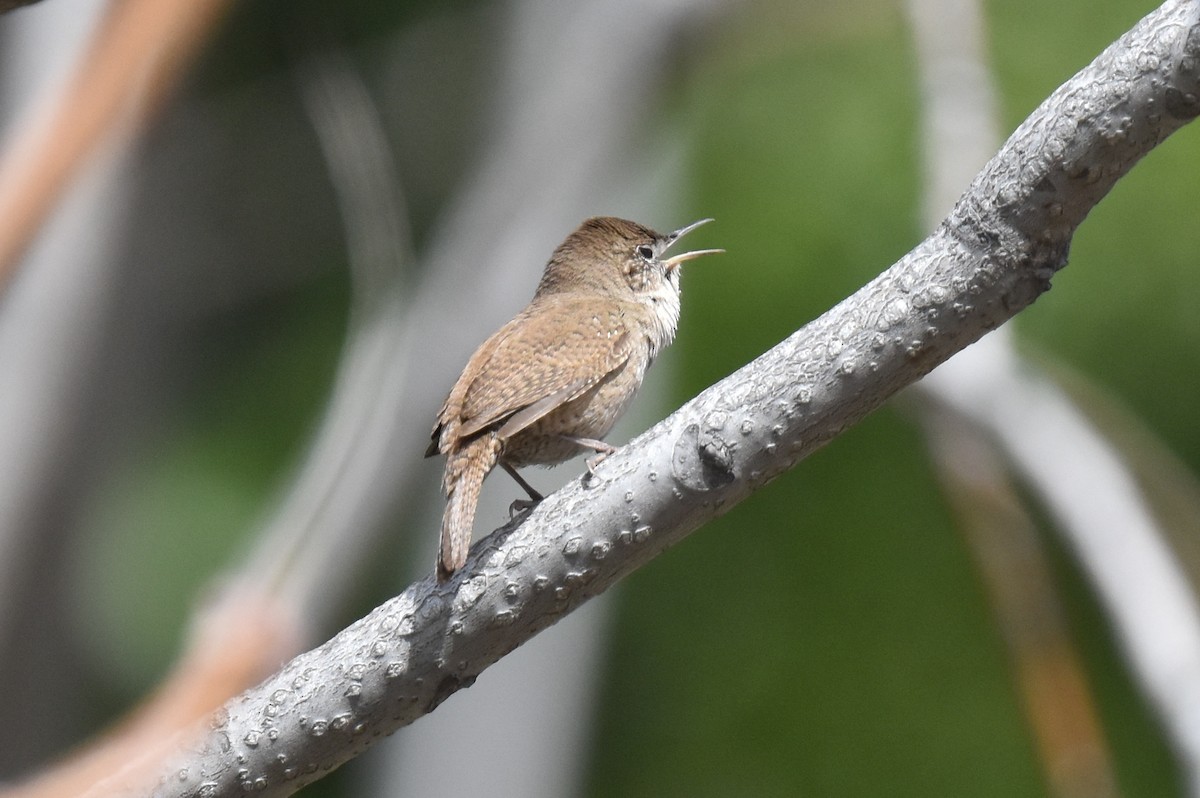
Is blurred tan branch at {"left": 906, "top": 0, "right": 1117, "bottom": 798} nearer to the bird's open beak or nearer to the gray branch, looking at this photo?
the bird's open beak

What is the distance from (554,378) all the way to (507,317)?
1540mm

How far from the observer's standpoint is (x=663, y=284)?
2738mm


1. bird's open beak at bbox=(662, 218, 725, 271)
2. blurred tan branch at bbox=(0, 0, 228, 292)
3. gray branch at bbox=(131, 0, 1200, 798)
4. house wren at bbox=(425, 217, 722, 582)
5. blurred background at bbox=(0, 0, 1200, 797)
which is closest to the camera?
A: gray branch at bbox=(131, 0, 1200, 798)

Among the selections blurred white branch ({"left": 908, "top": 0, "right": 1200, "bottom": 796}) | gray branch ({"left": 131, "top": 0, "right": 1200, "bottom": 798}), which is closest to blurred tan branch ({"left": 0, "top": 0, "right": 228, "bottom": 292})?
gray branch ({"left": 131, "top": 0, "right": 1200, "bottom": 798})

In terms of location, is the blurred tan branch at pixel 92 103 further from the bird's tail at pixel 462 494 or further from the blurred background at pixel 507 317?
the bird's tail at pixel 462 494

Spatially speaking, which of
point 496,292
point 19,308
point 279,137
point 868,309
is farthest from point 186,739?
point 279,137

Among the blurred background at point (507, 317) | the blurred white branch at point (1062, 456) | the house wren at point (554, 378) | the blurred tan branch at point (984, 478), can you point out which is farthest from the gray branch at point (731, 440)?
the blurred tan branch at point (984, 478)

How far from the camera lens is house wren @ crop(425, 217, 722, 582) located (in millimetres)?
1965

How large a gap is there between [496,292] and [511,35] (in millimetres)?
1248

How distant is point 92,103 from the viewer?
2410 mm

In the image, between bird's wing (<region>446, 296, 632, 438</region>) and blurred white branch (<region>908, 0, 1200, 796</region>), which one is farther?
blurred white branch (<region>908, 0, 1200, 796</region>)

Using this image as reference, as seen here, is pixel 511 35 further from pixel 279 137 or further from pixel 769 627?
pixel 769 627

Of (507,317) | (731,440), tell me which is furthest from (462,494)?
(507,317)

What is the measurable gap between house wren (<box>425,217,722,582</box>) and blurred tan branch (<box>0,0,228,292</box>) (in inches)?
34.7
